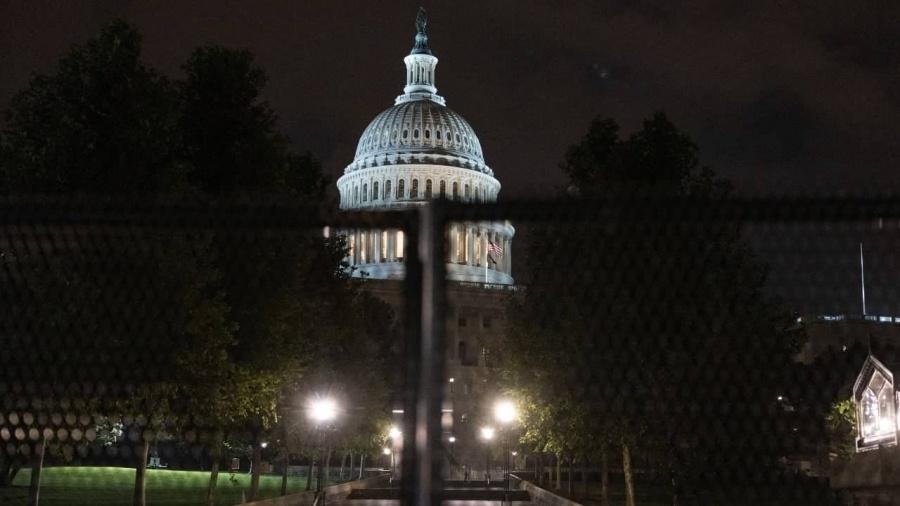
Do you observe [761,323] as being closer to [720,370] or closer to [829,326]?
[829,326]

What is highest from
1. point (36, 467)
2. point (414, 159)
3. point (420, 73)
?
point (420, 73)

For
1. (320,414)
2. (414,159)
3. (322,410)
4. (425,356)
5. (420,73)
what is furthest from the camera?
(420,73)

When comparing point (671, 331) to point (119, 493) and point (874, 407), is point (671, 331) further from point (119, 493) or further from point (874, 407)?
point (119, 493)

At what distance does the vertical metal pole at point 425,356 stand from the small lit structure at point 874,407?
4480mm

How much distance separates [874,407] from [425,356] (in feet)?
25.2

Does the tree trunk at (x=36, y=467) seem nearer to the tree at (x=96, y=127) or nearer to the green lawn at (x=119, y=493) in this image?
the green lawn at (x=119, y=493)

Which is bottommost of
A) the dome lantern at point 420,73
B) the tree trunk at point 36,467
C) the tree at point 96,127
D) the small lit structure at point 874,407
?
the tree trunk at point 36,467

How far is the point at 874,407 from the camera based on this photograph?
12719 mm

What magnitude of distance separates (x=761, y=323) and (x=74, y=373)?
229 inches

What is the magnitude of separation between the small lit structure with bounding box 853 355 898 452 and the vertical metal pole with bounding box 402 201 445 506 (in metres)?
4.48

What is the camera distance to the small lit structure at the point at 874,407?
10.3 metres

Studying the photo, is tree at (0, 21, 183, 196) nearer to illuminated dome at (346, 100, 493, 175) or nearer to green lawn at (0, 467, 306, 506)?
green lawn at (0, 467, 306, 506)

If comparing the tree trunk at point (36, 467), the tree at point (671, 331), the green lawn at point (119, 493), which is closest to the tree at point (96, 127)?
the green lawn at point (119, 493)

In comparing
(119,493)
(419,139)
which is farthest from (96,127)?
(419,139)
